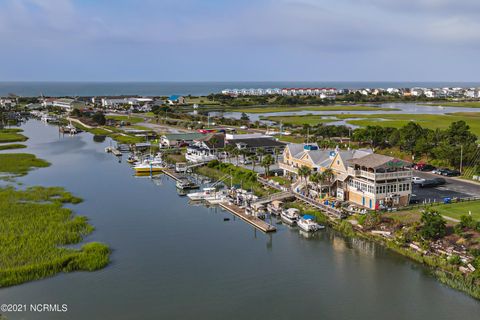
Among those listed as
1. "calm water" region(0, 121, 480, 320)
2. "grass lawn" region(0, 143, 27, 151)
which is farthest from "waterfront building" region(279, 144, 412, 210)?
"grass lawn" region(0, 143, 27, 151)

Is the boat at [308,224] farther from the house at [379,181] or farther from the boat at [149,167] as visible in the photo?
the boat at [149,167]

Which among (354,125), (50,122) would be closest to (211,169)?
(354,125)

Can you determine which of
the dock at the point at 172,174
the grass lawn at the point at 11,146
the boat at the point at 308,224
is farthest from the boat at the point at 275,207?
the grass lawn at the point at 11,146

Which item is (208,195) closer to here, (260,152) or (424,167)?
(260,152)

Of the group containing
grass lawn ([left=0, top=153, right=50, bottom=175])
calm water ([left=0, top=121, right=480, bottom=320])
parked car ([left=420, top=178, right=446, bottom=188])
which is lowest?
calm water ([left=0, top=121, right=480, bottom=320])

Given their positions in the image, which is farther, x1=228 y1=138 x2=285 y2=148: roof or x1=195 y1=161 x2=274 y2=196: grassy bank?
x1=228 y1=138 x2=285 y2=148: roof

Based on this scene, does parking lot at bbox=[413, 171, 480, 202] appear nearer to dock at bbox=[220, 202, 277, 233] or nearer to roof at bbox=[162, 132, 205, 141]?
dock at bbox=[220, 202, 277, 233]
